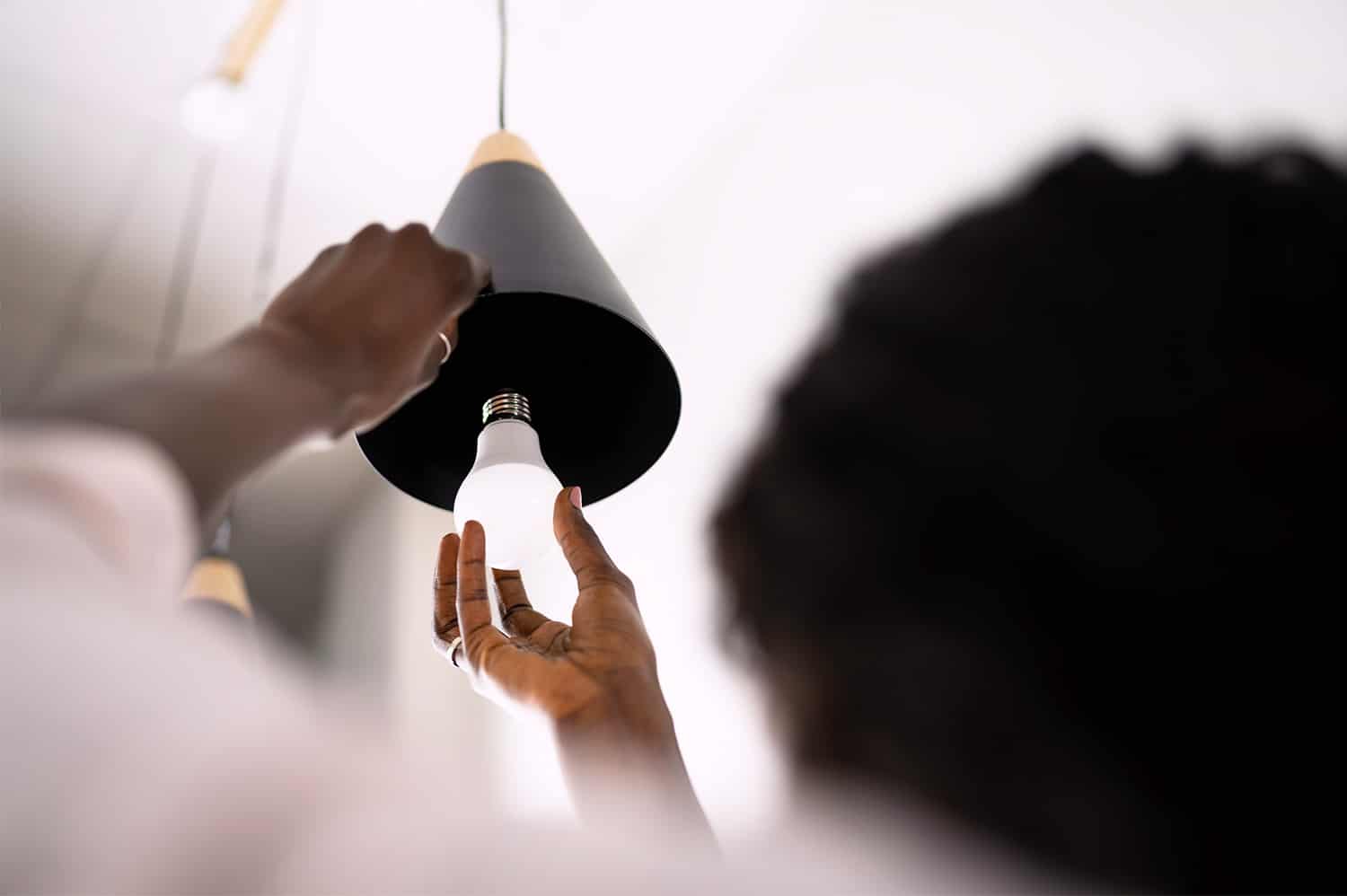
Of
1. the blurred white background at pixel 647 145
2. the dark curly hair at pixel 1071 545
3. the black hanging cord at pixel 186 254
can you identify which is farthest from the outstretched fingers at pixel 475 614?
the black hanging cord at pixel 186 254

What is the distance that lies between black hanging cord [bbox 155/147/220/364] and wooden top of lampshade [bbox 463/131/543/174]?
1.49 metres

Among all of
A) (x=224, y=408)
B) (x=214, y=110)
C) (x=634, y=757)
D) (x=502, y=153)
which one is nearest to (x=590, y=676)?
(x=634, y=757)

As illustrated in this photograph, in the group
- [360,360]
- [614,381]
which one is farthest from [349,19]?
[360,360]

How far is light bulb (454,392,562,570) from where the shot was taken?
583mm

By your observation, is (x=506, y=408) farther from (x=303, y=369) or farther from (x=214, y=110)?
(x=214, y=110)

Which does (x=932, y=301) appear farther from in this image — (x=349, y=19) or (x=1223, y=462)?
(x=349, y=19)

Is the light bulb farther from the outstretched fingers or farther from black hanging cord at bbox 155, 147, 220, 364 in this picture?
black hanging cord at bbox 155, 147, 220, 364

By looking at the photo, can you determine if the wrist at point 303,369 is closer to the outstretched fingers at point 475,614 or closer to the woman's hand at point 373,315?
the woman's hand at point 373,315

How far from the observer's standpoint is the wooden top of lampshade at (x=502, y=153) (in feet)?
2.40

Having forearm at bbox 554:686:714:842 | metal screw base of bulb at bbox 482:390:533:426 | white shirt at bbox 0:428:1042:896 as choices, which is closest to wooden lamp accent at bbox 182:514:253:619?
metal screw base of bulb at bbox 482:390:533:426

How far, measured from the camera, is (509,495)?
22.9 inches

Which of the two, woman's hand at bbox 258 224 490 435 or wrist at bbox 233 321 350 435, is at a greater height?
woman's hand at bbox 258 224 490 435

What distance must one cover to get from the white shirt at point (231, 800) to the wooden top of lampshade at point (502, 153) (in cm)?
52

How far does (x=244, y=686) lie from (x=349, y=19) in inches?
69.8
